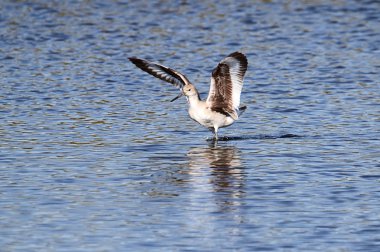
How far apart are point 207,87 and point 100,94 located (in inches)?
72.1

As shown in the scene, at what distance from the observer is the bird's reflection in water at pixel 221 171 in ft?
35.0

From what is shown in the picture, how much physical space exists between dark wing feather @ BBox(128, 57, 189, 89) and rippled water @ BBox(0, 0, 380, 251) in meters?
0.67

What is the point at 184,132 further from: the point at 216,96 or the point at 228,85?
the point at 228,85

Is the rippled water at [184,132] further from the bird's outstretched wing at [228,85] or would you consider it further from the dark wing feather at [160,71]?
the dark wing feather at [160,71]

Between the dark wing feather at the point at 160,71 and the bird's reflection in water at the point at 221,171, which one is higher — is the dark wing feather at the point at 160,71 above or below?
above

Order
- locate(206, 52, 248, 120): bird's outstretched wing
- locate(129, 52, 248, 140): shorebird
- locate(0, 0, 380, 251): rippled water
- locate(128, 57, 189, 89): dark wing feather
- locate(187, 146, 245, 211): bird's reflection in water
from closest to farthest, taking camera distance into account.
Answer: locate(0, 0, 380, 251): rippled water, locate(187, 146, 245, 211): bird's reflection in water, locate(206, 52, 248, 120): bird's outstretched wing, locate(129, 52, 248, 140): shorebird, locate(128, 57, 189, 89): dark wing feather

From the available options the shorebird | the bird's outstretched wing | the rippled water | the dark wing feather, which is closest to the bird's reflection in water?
the rippled water

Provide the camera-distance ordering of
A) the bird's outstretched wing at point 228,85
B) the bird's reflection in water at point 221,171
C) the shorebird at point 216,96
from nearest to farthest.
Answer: the bird's reflection in water at point 221,171, the bird's outstretched wing at point 228,85, the shorebird at point 216,96

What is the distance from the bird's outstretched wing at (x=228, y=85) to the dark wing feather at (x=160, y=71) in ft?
1.43

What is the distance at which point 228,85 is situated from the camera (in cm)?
1410

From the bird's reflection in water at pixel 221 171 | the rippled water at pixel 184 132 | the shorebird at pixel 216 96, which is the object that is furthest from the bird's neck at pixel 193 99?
the bird's reflection in water at pixel 221 171

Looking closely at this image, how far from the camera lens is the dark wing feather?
1417 centimetres

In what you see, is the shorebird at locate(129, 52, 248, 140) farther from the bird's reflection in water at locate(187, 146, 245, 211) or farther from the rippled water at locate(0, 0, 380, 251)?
the bird's reflection in water at locate(187, 146, 245, 211)

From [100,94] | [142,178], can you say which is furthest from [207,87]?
[142,178]
